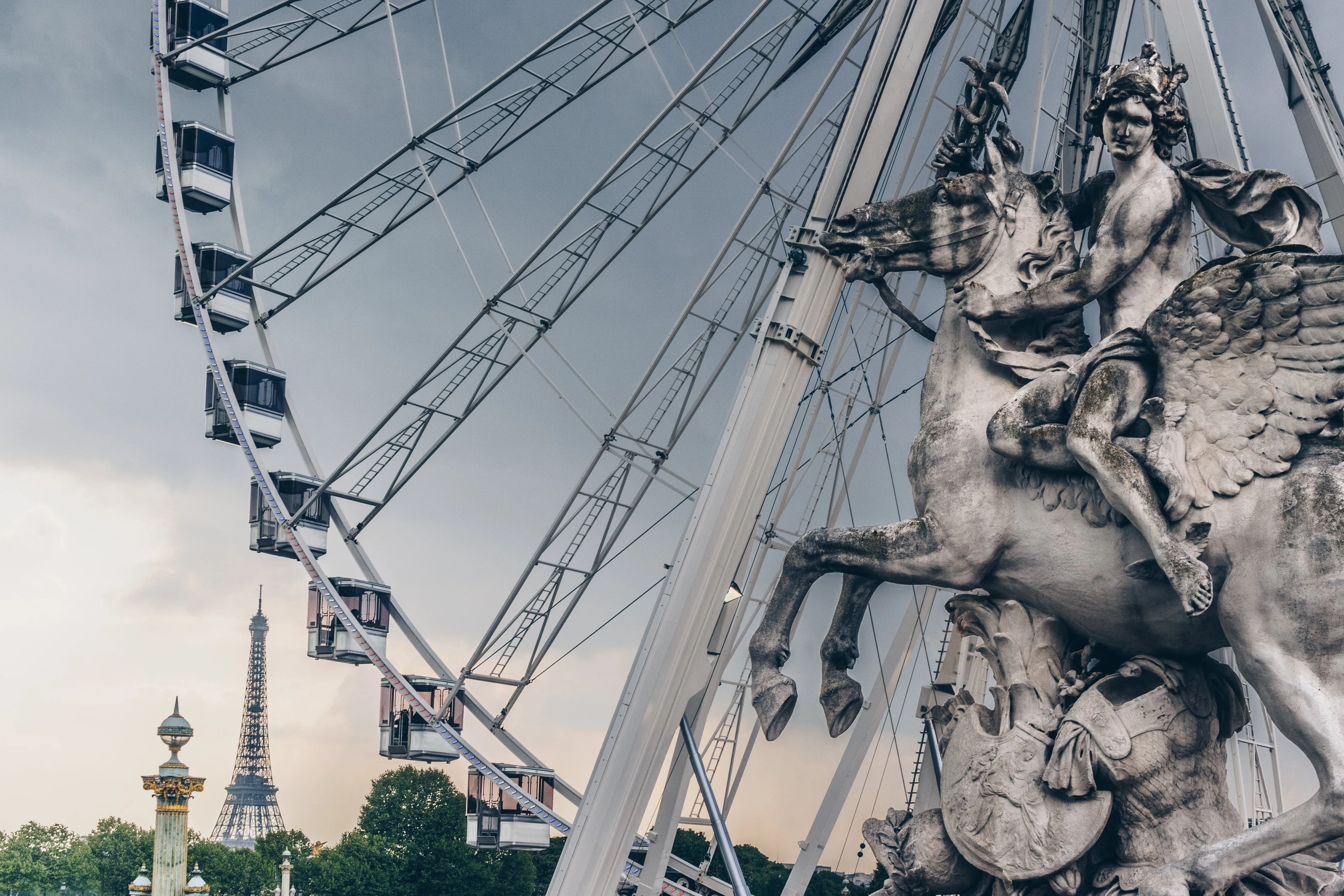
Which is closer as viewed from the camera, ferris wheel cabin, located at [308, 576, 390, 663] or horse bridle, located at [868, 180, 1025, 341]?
horse bridle, located at [868, 180, 1025, 341]

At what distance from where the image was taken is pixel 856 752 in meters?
19.3

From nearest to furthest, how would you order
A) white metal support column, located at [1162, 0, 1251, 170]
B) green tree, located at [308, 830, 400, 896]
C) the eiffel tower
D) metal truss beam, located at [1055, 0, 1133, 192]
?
white metal support column, located at [1162, 0, 1251, 170], metal truss beam, located at [1055, 0, 1133, 192], green tree, located at [308, 830, 400, 896], the eiffel tower

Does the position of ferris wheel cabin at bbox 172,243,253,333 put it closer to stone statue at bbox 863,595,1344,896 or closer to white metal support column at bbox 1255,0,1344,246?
white metal support column at bbox 1255,0,1344,246

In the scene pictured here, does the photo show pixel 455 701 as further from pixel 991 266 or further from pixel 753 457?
pixel 991 266

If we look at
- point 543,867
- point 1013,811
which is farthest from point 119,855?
point 1013,811

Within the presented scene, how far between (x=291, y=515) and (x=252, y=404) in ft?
5.68

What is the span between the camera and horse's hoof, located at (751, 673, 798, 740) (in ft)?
23.0

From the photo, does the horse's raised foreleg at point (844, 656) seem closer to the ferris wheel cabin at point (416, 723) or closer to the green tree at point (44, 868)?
the ferris wheel cabin at point (416, 723)

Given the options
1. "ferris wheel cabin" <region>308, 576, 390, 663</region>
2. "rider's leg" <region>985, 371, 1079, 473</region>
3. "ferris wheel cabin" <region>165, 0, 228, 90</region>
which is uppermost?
"ferris wheel cabin" <region>165, 0, 228, 90</region>

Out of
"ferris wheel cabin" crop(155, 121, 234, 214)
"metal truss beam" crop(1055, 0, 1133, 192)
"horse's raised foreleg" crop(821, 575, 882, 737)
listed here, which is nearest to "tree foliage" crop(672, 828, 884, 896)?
"ferris wheel cabin" crop(155, 121, 234, 214)

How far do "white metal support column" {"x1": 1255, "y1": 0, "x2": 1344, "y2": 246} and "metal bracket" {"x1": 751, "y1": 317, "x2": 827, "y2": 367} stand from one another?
13.7 feet

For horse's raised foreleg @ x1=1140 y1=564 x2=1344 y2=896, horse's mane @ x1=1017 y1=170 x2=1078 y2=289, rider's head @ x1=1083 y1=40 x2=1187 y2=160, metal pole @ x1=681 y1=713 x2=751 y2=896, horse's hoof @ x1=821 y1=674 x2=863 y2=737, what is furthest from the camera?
metal pole @ x1=681 y1=713 x2=751 y2=896

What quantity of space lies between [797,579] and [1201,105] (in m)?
5.82

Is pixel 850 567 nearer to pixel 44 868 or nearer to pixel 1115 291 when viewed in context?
pixel 1115 291
